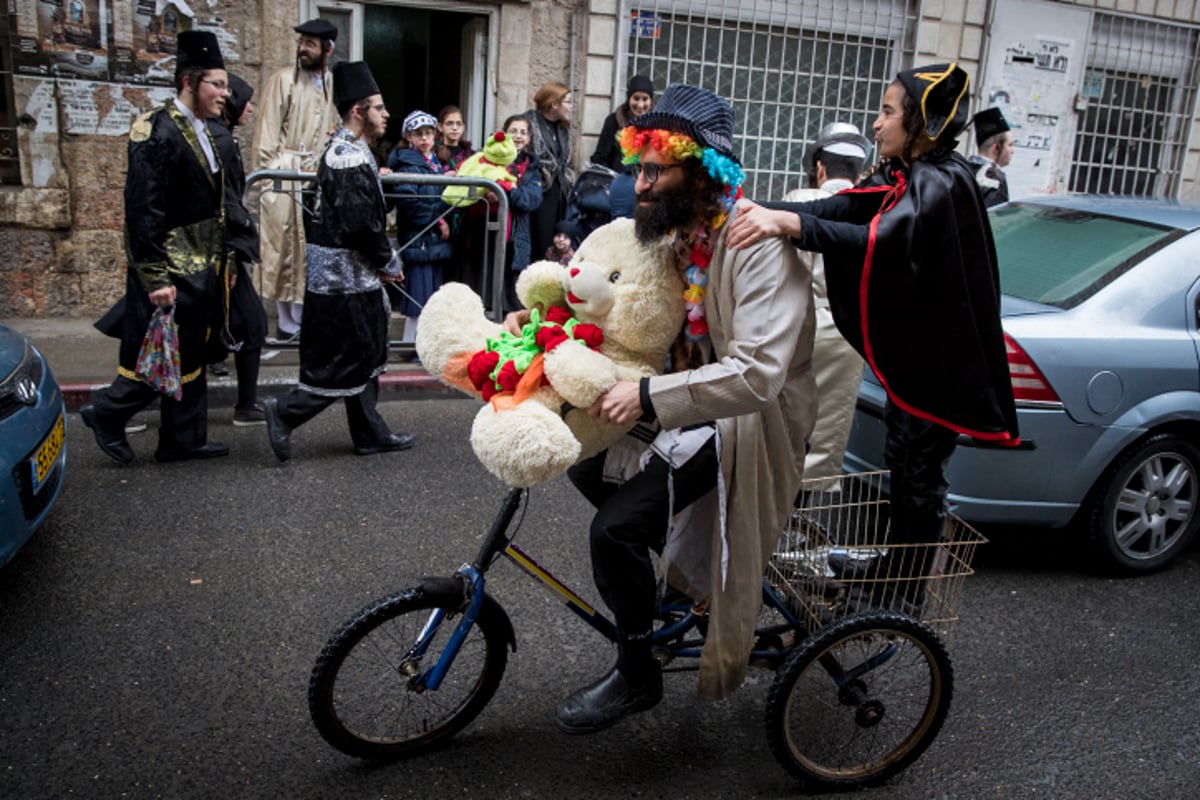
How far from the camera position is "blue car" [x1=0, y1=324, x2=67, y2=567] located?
369 cm

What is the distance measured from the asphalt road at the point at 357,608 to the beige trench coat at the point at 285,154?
2817 millimetres

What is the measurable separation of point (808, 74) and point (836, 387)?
7.77 meters

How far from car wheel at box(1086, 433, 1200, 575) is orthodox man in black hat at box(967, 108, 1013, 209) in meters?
2.96

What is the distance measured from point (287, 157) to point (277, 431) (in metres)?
3.15

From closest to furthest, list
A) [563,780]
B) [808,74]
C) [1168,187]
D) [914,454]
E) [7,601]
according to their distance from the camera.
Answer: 1. [563,780]
2. [914,454]
3. [7,601]
4. [808,74]
5. [1168,187]

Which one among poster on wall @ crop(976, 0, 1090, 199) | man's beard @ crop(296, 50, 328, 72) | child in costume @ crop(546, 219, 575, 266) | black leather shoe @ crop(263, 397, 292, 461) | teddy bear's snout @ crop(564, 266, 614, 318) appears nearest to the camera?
teddy bear's snout @ crop(564, 266, 614, 318)

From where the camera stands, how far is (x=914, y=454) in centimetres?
363

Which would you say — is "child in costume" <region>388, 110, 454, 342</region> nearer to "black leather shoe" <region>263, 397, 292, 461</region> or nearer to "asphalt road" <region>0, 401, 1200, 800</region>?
"black leather shoe" <region>263, 397, 292, 461</region>

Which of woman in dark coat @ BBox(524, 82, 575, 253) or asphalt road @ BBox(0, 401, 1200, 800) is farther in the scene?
woman in dark coat @ BBox(524, 82, 575, 253)

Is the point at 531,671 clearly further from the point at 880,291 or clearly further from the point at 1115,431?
the point at 1115,431

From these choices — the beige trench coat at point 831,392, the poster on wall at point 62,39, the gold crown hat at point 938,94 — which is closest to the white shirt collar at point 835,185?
the beige trench coat at point 831,392

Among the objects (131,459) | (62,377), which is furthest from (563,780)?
(62,377)

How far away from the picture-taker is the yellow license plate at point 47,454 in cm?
390

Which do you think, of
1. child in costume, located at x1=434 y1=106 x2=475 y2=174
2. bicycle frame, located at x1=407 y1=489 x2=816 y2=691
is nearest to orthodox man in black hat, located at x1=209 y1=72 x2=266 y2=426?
child in costume, located at x1=434 y1=106 x2=475 y2=174
